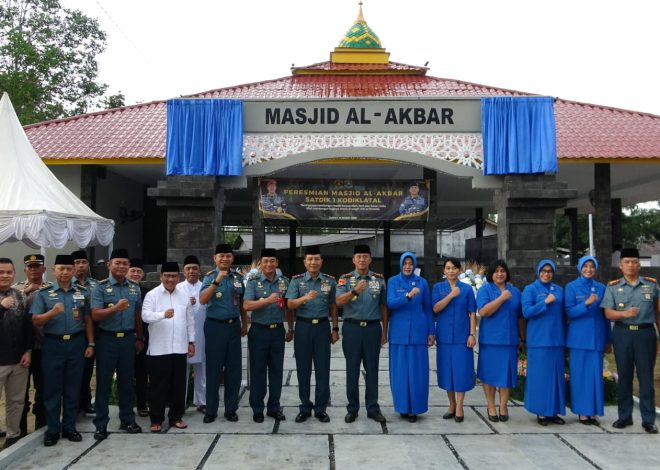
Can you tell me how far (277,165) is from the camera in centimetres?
710

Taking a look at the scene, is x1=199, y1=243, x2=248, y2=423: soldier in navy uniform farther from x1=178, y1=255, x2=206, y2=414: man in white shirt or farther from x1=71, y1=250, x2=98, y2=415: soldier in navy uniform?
x1=71, y1=250, x2=98, y2=415: soldier in navy uniform

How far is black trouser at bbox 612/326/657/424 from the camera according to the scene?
15.9 feet

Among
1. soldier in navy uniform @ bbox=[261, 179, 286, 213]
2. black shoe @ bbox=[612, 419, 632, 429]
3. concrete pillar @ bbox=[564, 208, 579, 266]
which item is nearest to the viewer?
black shoe @ bbox=[612, 419, 632, 429]

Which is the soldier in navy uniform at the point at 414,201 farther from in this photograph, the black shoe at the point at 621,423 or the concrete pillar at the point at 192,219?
the black shoe at the point at 621,423

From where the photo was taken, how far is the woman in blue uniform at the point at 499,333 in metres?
5.04

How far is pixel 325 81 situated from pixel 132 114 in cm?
551

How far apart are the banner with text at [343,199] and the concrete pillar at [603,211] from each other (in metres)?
4.08

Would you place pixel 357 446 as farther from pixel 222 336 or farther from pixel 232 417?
pixel 222 336

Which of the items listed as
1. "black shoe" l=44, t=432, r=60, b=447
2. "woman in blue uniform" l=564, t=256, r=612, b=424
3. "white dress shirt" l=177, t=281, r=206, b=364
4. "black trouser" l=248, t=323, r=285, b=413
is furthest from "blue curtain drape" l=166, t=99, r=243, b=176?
"woman in blue uniform" l=564, t=256, r=612, b=424

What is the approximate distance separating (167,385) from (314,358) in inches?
54.2

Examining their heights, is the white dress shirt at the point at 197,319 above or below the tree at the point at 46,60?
below

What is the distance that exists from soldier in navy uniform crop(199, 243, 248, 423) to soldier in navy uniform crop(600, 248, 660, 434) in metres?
3.49

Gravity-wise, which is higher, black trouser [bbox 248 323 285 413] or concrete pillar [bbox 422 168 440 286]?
concrete pillar [bbox 422 168 440 286]

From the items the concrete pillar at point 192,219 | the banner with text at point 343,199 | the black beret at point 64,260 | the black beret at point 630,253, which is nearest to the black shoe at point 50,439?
the black beret at point 64,260
